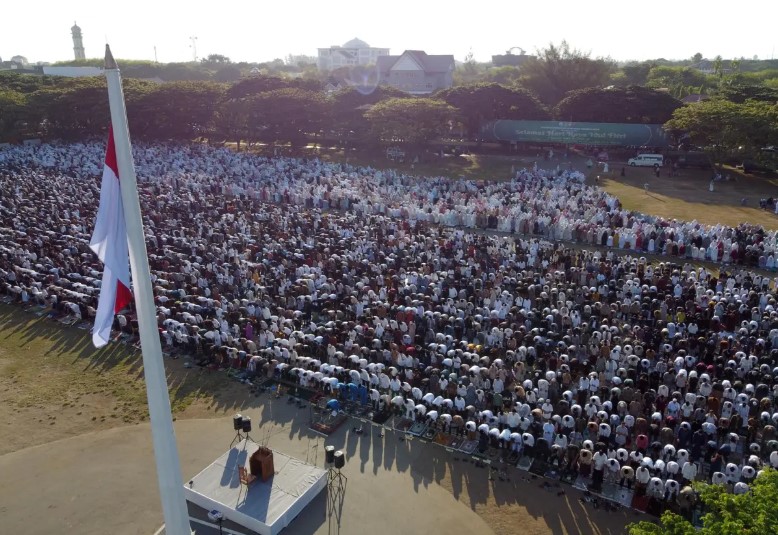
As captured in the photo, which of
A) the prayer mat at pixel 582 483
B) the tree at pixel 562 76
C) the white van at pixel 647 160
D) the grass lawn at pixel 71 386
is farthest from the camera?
the tree at pixel 562 76

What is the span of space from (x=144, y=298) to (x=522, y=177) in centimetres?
3262

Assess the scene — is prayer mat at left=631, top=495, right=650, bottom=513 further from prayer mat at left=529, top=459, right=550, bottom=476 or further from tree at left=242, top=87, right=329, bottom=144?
tree at left=242, top=87, right=329, bottom=144

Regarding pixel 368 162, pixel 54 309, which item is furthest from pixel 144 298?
pixel 368 162

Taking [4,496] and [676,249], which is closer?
[4,496]

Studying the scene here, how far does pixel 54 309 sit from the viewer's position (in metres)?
20.5

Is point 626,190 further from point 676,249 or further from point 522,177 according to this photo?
point 676,249

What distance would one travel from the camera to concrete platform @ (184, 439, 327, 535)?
434 inches

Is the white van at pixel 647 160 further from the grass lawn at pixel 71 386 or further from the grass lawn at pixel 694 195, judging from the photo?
the grass lawn at pixel 71 386

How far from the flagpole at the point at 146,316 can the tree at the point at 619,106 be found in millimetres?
47050

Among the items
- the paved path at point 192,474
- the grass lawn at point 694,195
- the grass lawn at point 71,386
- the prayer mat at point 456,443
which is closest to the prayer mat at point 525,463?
the paved path at point 192,474

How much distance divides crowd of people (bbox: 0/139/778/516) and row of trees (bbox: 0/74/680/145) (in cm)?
1785

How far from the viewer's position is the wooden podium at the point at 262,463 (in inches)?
463

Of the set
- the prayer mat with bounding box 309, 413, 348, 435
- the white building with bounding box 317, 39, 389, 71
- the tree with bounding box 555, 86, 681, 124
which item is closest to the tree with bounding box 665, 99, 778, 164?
the tree with bounding box 555, 86, 681, 124

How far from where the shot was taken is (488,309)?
18.6 metres
